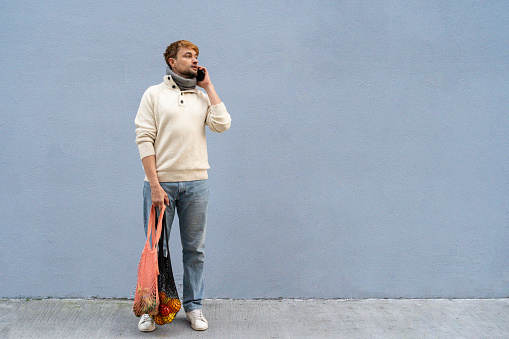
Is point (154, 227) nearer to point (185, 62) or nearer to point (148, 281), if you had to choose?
point (148, 281)

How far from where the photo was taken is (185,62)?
2951mm

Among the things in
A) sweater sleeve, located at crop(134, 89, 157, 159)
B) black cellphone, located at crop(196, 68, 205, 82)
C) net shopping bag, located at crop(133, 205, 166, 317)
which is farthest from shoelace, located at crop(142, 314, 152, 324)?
black cellphone, located at crop(196, 68, 205, 82)

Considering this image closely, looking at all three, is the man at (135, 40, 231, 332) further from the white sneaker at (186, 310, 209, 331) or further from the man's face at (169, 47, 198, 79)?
the white sneaker at (186, 310, 209, 331)

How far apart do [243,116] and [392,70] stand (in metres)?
1.20

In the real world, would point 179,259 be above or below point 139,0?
below

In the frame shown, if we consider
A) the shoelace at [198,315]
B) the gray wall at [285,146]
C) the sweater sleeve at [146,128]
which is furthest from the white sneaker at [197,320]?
the sweater sleeve at [146,128]

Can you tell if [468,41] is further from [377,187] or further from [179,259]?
[179,259]

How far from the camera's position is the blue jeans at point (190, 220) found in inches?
118

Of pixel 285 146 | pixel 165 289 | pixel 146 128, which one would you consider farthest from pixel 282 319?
pixel 146 128

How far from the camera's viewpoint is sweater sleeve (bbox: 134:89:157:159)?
2.90 metres

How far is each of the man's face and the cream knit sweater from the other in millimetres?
95

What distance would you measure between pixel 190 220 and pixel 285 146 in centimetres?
99

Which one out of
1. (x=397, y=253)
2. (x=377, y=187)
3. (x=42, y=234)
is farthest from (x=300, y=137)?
(x=42, y=234)

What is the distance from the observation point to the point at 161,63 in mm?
3537
